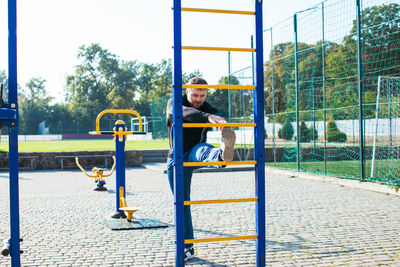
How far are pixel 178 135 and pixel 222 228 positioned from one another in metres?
2.57

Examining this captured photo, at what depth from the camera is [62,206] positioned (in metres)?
7.97

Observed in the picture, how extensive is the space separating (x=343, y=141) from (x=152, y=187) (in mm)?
11364

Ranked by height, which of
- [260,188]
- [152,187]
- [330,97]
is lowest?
[152,187]

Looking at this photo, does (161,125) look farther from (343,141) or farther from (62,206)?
(62,206)

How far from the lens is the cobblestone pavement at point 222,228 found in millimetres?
4453

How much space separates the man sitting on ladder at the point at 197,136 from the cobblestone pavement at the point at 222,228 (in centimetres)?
77

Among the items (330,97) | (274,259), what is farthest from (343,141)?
(274,259)

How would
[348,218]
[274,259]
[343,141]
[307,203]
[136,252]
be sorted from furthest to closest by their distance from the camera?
[343,141]
[307,203]
[348,218]
[136,252]
[274,259]

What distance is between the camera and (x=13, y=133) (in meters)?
3.31

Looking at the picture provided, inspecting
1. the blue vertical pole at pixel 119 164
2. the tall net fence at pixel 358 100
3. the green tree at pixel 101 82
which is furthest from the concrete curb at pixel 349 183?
the green tree at pixel 101 82

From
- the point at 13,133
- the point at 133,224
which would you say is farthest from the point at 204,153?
the point at 133,224

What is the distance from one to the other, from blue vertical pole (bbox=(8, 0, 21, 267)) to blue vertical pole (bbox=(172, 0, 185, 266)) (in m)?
1.16

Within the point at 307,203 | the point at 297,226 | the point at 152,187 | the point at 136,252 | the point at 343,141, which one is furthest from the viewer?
the point at 343,141

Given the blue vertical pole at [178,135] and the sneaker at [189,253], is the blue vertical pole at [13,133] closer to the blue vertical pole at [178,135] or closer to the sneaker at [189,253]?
the blue vertical pole at [178,135]
